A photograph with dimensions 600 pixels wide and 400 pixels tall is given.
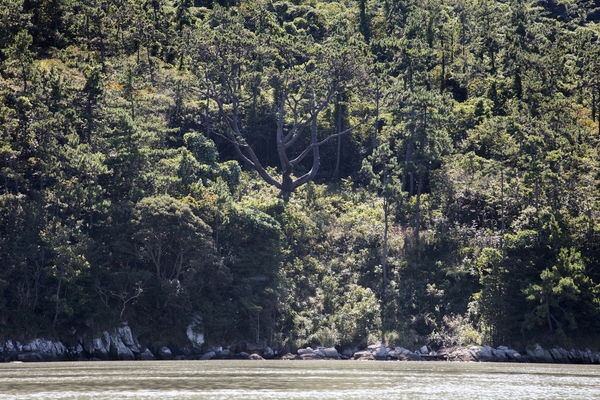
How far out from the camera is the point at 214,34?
64875 millimetres

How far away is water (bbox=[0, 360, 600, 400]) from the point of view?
93.1 ft

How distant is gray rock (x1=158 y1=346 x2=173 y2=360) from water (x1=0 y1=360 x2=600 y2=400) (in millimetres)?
6131

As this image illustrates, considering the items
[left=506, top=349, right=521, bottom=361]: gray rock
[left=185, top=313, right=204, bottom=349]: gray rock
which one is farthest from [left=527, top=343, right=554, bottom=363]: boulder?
[left=185, top=313, right=204, bottom=349]: gray rock

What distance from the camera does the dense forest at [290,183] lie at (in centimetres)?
5134

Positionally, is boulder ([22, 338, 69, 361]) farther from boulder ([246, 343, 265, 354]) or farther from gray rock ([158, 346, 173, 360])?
boulder ([246, 343, 265, 354])

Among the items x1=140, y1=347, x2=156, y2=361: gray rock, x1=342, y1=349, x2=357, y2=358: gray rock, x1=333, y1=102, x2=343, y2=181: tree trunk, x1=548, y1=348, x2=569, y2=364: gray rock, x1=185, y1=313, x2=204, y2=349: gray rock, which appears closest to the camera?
x1=140, y1=347, x2=156, y2=361: gray rock

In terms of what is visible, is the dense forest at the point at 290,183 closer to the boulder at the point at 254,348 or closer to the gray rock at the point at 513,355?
the boulder at the point at 254,348

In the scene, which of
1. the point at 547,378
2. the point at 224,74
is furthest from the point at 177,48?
the point at 547,378

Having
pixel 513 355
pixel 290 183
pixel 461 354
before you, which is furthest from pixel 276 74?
pixel 513 355

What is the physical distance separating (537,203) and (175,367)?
92.1ft

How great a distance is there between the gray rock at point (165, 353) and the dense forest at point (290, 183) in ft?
3.18

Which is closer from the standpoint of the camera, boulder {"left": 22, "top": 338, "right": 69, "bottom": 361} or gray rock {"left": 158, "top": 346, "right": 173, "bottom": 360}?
boulder {"left": 22, "top": 338, "right": 69, "bottom": 361}

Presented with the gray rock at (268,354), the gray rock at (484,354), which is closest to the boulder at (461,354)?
the gray rock at (484,354)

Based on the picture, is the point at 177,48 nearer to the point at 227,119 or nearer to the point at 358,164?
the point at 227,119
